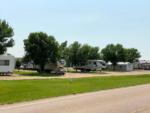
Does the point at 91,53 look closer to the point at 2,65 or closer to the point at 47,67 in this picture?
the point at 47,67

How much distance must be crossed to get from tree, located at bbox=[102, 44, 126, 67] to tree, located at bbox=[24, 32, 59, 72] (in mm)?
44936

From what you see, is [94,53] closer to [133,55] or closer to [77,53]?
[77,53]

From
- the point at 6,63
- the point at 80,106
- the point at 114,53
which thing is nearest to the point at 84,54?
the point at 114,53

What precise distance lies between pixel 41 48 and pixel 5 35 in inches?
269

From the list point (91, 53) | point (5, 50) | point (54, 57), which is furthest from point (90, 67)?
point (5, 50)

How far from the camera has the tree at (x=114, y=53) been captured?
380 ft

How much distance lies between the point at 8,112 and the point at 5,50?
56.2 m

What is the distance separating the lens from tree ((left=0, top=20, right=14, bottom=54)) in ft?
223

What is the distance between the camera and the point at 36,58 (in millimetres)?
71625

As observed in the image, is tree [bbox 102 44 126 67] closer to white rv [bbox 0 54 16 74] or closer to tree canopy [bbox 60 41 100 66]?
tree canopy [bbox 60 41 100 66]

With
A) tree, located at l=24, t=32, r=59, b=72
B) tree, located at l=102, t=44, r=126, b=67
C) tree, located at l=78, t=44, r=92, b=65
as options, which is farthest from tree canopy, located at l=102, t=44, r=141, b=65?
tree, located at l=24, t=32, r=59, b=72

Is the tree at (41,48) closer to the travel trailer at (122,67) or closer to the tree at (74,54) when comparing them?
the tree at (74,54)

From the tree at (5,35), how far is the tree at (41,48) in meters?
3.84

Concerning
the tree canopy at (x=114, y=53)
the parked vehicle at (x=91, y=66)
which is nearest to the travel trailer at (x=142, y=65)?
the tree canopy at (x=114, y=53)
